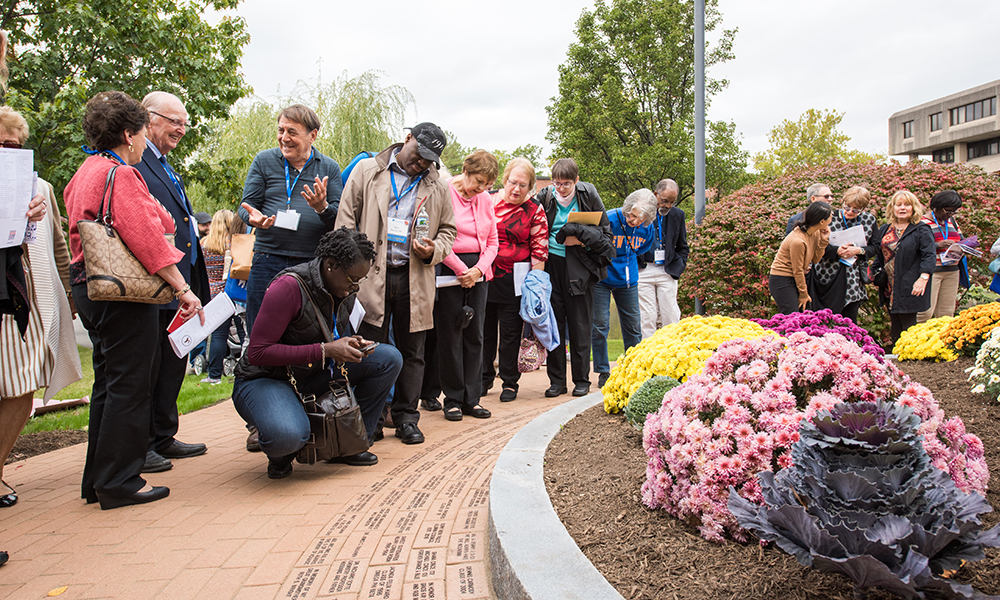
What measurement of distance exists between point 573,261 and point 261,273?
2969mm

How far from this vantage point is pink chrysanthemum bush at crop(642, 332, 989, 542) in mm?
2301

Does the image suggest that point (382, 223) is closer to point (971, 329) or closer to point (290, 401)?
point (290, 401)

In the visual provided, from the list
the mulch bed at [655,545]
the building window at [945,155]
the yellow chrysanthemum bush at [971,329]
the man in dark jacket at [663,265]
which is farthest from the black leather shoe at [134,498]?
the building window at [945,155]

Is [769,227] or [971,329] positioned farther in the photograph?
[769,227]

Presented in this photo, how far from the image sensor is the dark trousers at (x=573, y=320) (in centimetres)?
614

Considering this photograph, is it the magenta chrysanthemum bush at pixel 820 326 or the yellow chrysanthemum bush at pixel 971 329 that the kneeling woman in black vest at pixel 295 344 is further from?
the yellow chrysanthemum bush at pixel 971 329

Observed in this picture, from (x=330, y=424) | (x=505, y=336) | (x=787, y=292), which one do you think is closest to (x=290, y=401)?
(x=330, y=424)

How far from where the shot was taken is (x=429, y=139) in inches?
174

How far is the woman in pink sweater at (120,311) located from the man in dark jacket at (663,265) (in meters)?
5.16

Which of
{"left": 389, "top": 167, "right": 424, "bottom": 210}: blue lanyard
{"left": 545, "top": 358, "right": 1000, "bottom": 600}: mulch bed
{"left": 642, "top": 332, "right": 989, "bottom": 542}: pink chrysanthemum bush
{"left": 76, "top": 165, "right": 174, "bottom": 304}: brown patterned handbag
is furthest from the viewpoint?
{"left": 389, "top": 167, "right": 424, "bottom": 210}: blue lanyard

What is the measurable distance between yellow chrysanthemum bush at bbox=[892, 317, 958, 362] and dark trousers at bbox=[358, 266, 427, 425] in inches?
171

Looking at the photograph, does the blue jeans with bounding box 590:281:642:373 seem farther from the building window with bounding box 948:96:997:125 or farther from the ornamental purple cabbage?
the building window with bounding box 948:96:997:125

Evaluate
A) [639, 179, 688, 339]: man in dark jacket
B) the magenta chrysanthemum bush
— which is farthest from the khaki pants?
the magenta chrysanthemum bush

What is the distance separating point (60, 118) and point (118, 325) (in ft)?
25.4
